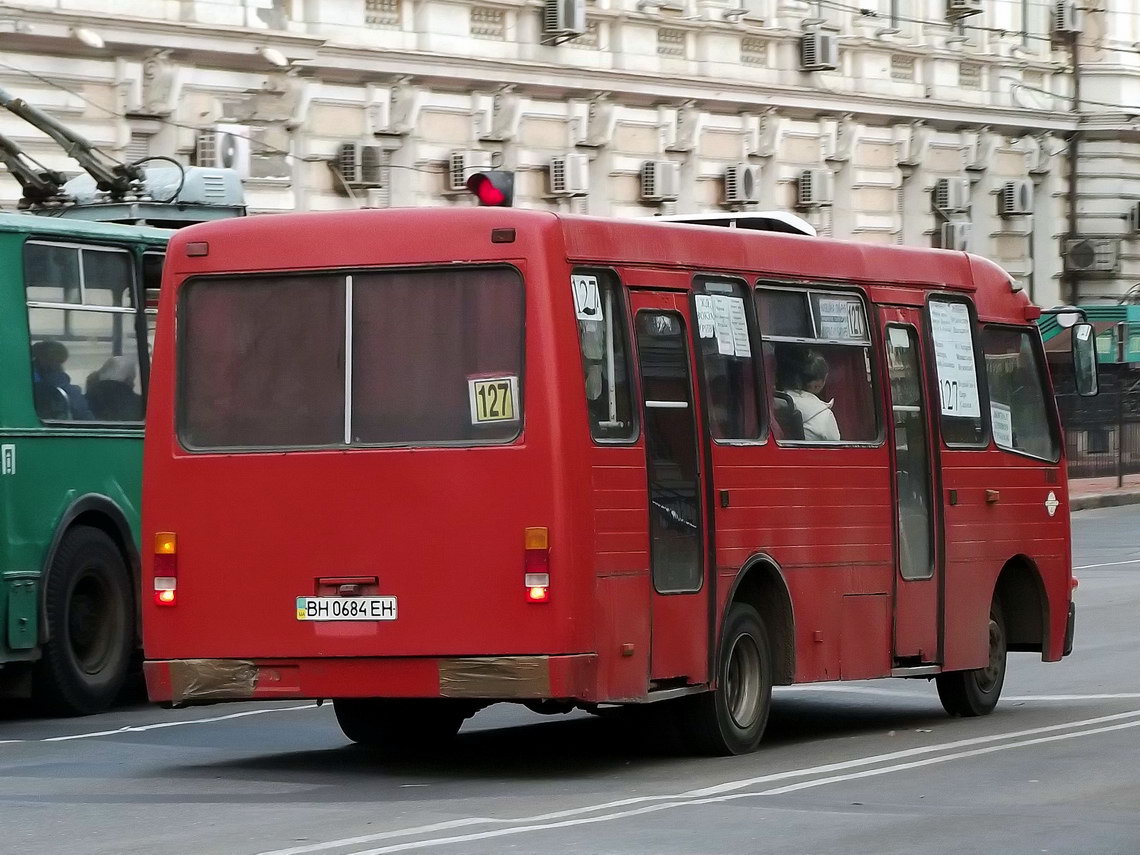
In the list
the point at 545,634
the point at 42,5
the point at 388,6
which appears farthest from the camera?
the point at 388,6

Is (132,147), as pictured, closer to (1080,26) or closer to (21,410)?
(21,410)

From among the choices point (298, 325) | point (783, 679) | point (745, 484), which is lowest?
point (783, 679)

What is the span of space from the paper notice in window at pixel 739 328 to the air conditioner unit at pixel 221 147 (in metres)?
17.0

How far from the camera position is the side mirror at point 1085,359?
1488cm

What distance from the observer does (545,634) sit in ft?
34.1

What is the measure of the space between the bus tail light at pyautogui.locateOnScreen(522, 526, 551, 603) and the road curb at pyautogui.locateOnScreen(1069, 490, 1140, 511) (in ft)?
84.4

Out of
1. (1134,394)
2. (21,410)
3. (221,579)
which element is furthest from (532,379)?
(1134,394)

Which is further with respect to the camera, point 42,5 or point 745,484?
point 42,5

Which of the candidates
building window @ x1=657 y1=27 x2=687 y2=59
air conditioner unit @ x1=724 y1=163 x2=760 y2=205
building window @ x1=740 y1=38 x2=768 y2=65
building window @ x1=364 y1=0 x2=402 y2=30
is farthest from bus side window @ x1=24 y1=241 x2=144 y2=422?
building window @ x1=740 y1=38 x2=768 y2=65

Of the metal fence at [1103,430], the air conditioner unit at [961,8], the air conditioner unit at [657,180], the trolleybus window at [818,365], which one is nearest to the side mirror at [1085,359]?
the trolleybus window at [818,365]

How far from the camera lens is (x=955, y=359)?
45.2 feet

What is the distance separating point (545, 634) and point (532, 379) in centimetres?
105

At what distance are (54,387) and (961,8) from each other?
30.2 metres

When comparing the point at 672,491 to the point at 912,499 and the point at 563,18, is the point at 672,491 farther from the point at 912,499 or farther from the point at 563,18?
the point at 563,18
